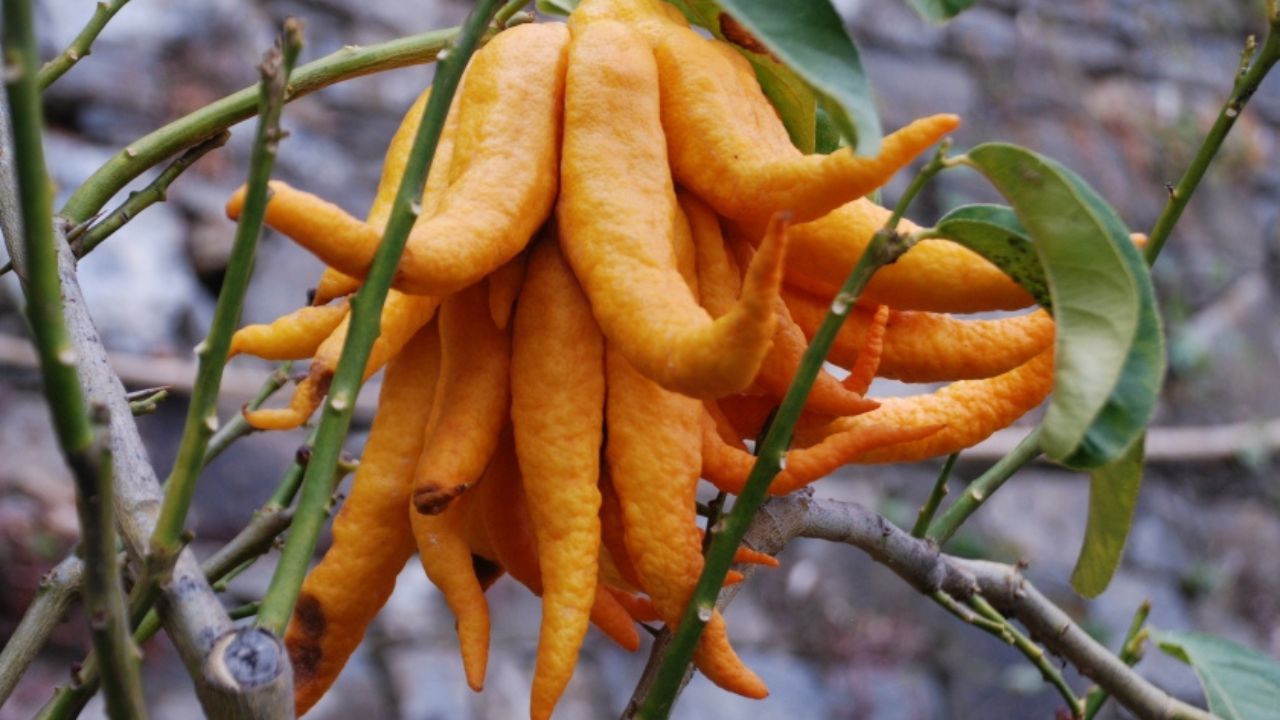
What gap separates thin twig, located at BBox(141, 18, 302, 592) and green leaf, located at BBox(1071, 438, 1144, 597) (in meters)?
0.26

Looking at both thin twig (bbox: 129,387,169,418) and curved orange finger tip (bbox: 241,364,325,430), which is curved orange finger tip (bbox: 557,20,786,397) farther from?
thin twig (bbox: 129,387,169,418)

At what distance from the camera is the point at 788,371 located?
0.39 meters

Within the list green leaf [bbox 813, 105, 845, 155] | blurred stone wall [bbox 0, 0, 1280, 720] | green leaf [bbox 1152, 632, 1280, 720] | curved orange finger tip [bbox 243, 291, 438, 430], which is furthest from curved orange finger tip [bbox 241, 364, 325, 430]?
blurred stone wall [bbox 0, 0, 1280, 720]

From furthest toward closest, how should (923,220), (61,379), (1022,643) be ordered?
1. (923,220)
2. (1022,643)
3. (61,379)

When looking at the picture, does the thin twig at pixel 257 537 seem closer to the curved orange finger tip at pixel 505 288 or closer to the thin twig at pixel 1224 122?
the curved orange finger tip at pixel 505 288

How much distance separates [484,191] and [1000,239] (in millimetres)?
158

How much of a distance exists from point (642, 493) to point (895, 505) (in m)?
2.49

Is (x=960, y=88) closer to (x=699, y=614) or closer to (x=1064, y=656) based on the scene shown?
(x=1064, y=656)

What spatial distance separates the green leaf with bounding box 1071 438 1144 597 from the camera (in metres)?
0.39

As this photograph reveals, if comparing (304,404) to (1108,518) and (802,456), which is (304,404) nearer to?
(802,456)

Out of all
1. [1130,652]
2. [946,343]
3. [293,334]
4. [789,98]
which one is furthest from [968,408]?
[1130,652]

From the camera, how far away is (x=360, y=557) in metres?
0.41

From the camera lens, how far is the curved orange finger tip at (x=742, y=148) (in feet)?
1.15

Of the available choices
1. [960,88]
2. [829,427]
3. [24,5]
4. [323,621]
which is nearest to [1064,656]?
[829,427]
